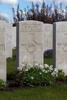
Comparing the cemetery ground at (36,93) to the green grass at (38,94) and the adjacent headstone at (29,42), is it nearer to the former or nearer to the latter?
the green grass at (38,94)

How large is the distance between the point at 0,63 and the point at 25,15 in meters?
21.9

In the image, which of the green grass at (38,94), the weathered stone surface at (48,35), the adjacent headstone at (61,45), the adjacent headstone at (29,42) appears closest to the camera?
the green grass at (38,94)

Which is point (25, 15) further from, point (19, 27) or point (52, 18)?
point (19, 27)

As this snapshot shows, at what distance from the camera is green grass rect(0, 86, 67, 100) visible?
22.1ft

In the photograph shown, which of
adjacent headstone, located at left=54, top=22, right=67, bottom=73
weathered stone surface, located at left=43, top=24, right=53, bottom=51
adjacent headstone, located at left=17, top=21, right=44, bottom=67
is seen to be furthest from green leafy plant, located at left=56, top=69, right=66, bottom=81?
weathered stone surface, located at left=43, top=24, right=53, bottom=51

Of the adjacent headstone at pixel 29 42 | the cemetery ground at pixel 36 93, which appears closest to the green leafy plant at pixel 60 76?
the adjacent headstone at pixel 29 42

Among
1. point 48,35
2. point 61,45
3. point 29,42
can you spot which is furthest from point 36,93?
point 48,35

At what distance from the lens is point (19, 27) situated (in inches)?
347

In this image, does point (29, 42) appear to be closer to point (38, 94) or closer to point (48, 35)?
point (38, 94)

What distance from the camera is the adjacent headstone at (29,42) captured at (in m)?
8.91

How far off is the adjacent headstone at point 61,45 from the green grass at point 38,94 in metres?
2.05

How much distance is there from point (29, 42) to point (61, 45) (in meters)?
1.17

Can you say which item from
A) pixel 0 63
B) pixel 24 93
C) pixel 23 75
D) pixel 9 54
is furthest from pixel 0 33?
pixel 9 54

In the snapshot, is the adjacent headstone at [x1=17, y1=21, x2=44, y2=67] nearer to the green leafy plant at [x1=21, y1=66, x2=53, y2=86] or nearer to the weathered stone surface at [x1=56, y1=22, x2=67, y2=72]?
the weathered stone surface at [x1=56, y1=22, x2=67, y2=72]
